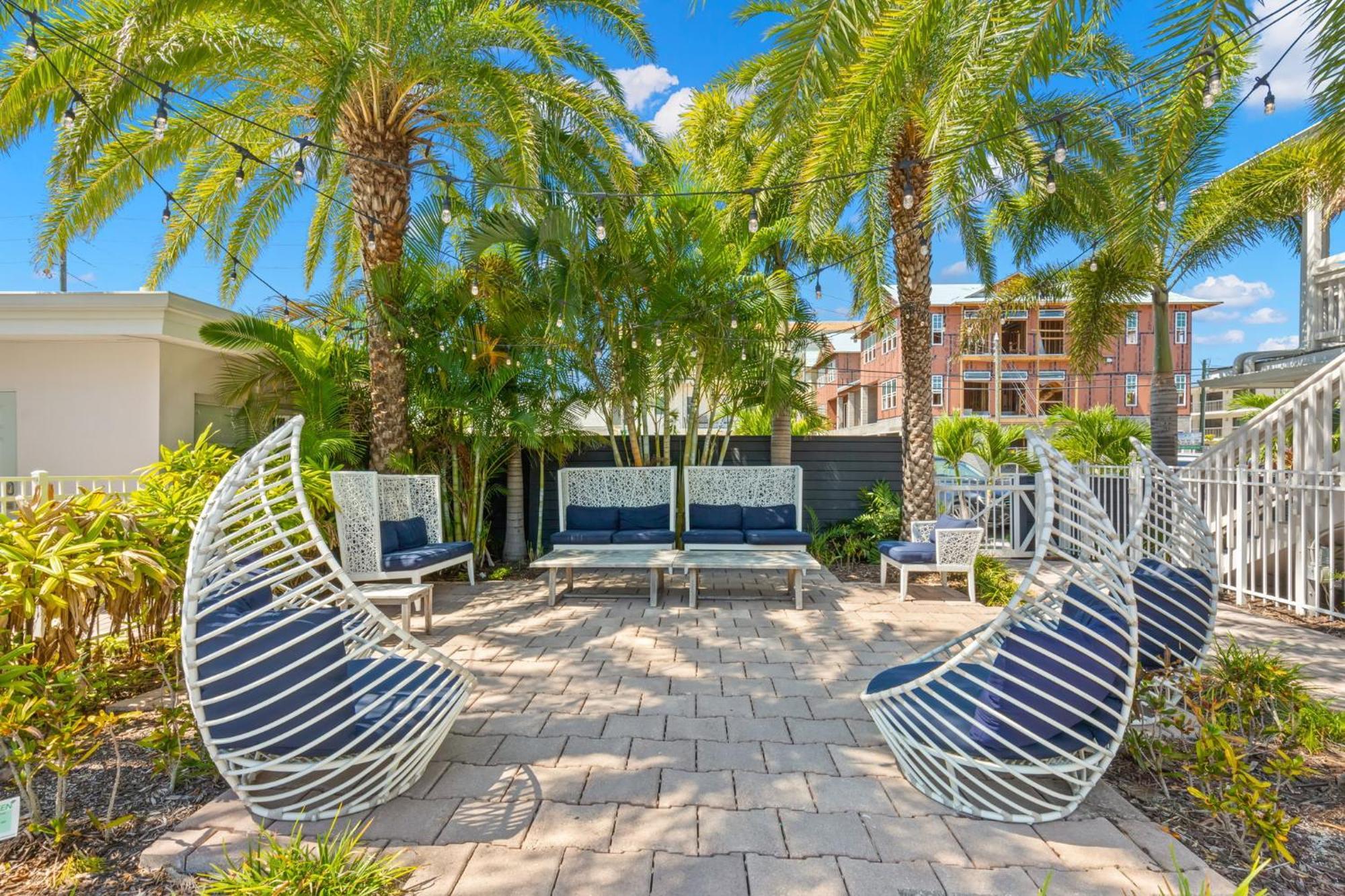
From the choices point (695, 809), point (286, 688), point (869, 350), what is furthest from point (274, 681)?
point (869, 350)

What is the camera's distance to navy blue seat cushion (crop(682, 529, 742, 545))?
7555 mm

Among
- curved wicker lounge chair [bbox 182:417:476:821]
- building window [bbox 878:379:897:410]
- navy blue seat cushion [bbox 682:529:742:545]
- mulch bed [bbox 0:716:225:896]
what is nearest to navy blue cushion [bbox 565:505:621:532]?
navy blue seat cushion [bbox 682:529:742:545]

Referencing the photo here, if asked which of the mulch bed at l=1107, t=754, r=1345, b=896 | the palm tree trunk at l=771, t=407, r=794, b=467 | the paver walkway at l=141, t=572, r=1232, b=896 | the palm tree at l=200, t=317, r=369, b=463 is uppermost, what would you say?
the palm tree at l=200, t=317, r=369, b=463

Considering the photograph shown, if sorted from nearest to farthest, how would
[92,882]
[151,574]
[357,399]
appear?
[92,882] → [151,574] → [357,399]

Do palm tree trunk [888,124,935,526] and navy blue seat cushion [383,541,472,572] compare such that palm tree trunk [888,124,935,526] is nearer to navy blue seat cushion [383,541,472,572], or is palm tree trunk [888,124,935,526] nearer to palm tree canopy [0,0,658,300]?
palm tree canopy [0,0,658,300]

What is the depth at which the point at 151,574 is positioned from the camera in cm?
358

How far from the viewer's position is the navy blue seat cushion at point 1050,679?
2571 millimetres

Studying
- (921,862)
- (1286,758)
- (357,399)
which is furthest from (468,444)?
(1286,758)

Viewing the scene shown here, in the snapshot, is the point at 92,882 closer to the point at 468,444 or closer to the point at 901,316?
the point at 468,444

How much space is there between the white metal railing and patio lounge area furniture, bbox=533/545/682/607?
3.38m

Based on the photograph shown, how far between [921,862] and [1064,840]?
600mm

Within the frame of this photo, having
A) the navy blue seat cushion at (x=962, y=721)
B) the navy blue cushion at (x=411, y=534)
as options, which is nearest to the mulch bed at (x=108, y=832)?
the navy blue seat cushion at (x=962, y=721)

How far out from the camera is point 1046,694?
8.53 feet

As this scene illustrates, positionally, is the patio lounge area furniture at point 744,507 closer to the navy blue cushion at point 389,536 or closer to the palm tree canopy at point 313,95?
the navy blue cushion at point 389,536
